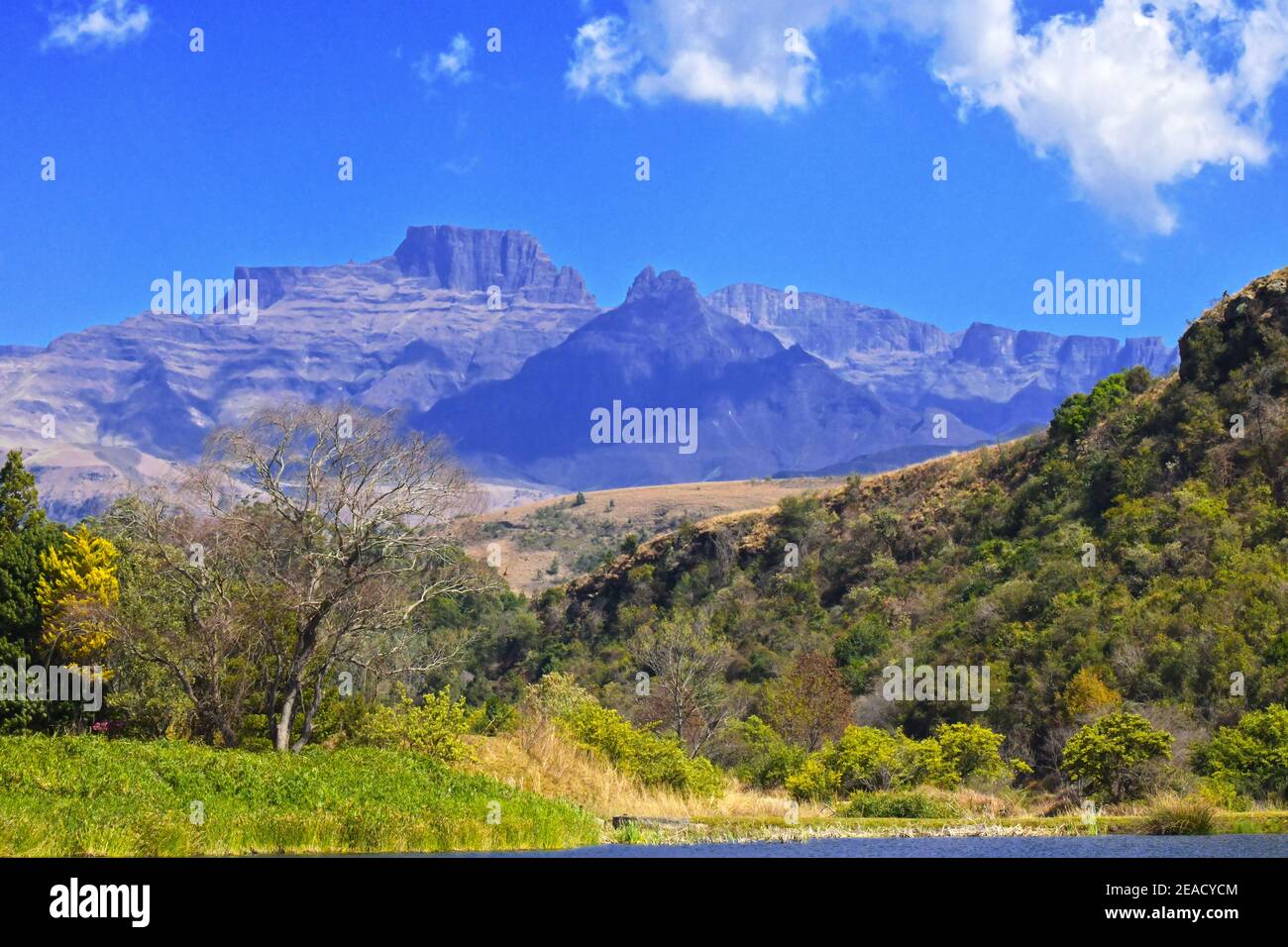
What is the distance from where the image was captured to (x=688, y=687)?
45.2 meters

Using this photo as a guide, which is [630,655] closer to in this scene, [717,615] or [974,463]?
[717,615]

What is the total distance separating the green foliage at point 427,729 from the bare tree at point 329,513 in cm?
123

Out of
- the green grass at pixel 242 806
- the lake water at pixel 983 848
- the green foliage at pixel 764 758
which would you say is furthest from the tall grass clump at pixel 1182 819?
the green foliage at pixel 764 758

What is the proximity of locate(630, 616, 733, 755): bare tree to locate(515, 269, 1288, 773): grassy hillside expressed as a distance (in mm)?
2673

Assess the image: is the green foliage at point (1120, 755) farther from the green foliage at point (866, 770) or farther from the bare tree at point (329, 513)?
the bare tree at point (329, 513)

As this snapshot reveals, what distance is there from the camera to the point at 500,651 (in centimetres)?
7588

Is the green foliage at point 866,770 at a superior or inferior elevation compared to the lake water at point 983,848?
inferior

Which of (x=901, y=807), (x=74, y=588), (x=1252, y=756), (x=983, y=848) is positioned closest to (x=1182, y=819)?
(x=983, y=848)

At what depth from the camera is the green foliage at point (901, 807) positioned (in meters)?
28.7

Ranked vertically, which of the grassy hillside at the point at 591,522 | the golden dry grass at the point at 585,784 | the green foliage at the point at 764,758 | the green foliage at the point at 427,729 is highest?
the grassy hillside at the point at 591,522

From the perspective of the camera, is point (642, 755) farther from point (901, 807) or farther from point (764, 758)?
point (764, 758)

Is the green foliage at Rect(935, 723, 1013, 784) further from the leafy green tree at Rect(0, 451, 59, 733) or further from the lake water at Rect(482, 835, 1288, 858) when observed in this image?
the leafy green tree at Rect(0, 451, 59, 733)

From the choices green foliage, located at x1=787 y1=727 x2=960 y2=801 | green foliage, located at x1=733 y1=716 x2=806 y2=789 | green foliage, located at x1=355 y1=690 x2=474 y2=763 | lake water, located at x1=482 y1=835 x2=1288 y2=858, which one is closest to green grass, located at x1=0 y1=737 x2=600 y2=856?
lake water, located at x1=482 y1=835 x2=1288 y2=858
